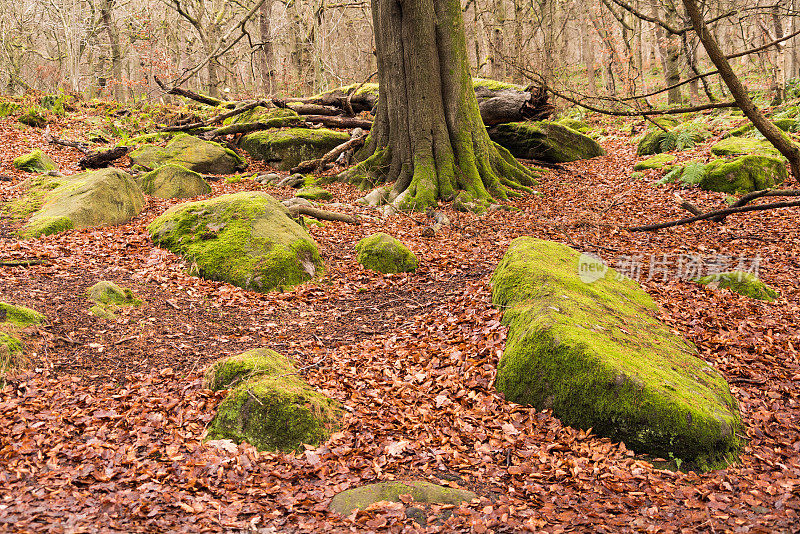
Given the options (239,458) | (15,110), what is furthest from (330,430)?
(15,110)

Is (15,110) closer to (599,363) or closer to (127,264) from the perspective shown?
(127,264)

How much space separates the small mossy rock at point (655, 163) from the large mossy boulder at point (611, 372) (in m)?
8.60

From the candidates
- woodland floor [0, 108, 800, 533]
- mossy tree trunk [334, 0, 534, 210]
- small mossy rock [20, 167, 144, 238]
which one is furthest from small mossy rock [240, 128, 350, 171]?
woodland floor [0, 108, 800, 533]

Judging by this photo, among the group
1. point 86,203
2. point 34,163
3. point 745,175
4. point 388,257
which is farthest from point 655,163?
point 34,163

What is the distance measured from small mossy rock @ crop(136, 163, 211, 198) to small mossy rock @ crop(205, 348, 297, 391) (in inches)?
→ 286

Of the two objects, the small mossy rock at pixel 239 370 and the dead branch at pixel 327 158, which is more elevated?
the dead branch at pixel 327 158

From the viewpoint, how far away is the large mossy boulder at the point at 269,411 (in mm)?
4004

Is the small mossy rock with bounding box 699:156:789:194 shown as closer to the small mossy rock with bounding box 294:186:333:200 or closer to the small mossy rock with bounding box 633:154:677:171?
the small mossy rock with bounding box 633:154:677:171

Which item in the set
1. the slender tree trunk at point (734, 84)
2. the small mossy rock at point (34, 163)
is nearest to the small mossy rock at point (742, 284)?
the slender tree trunk at point (734, 84)

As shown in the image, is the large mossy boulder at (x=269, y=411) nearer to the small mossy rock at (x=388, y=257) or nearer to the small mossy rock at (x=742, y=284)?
the small mossy rock at (x=388, y=257)

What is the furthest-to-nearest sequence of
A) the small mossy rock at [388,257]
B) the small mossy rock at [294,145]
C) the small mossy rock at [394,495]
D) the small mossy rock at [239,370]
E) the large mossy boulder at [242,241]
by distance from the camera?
the small mossy rock at [294,145], the small mossy rock at [388,257], the large mossy boulder at [242,241], the small mossy rock at [239,370], the small mossy rock at [394,495]

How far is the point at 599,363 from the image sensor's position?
420cm

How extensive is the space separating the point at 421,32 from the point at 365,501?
9536mm

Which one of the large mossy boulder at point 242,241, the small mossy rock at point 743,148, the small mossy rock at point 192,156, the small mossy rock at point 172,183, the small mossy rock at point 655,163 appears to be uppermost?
the small mossy rock at point 192,156
